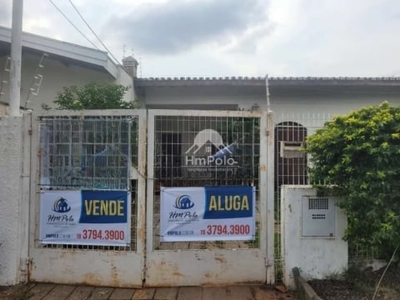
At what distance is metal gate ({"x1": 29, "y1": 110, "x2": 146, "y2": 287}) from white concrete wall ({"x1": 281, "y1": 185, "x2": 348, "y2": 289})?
1771 mm

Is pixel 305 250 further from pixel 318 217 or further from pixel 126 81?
pixel 126 81

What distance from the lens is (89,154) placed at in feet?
16.7

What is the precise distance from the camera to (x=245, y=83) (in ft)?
39.3

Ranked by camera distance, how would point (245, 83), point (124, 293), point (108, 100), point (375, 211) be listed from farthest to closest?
1. point (245, 83)
2. point (108, 100)
3. point (124, 293)
4. point (375, 211)

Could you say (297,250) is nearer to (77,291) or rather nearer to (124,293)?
(124,293)

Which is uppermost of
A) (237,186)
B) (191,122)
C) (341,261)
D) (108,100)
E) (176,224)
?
(108,100)

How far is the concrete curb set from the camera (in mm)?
4386

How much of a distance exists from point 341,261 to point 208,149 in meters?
2.13

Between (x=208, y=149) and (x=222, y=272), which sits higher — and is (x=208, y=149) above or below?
above

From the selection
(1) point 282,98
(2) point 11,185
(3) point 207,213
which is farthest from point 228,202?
(1) point 282,98

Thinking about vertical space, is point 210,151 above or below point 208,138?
below

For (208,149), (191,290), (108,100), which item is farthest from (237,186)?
(108,100)

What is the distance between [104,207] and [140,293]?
43.7 inches

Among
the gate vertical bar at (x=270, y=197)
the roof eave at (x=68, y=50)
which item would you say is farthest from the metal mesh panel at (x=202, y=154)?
the roof eave at (x=68, y=50)
